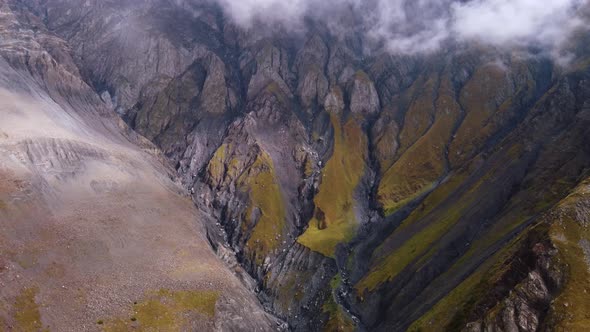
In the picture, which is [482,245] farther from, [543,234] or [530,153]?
[530,153]

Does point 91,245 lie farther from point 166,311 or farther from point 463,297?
point 463,297

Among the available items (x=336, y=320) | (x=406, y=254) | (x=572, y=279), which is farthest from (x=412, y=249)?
(x=572, y=279)

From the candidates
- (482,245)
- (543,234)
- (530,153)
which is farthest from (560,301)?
(530,153)

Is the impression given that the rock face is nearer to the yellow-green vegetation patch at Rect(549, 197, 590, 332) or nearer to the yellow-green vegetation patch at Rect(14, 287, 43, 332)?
the yellow-green vegetation patch at Rect(14, 287, 43, 332)

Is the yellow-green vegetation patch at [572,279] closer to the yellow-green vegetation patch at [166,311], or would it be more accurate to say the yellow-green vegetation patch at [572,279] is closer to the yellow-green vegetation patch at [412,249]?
the yellow-green vegetation patch at [412,249]

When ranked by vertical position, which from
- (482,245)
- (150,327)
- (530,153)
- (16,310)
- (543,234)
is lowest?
(16,310)
